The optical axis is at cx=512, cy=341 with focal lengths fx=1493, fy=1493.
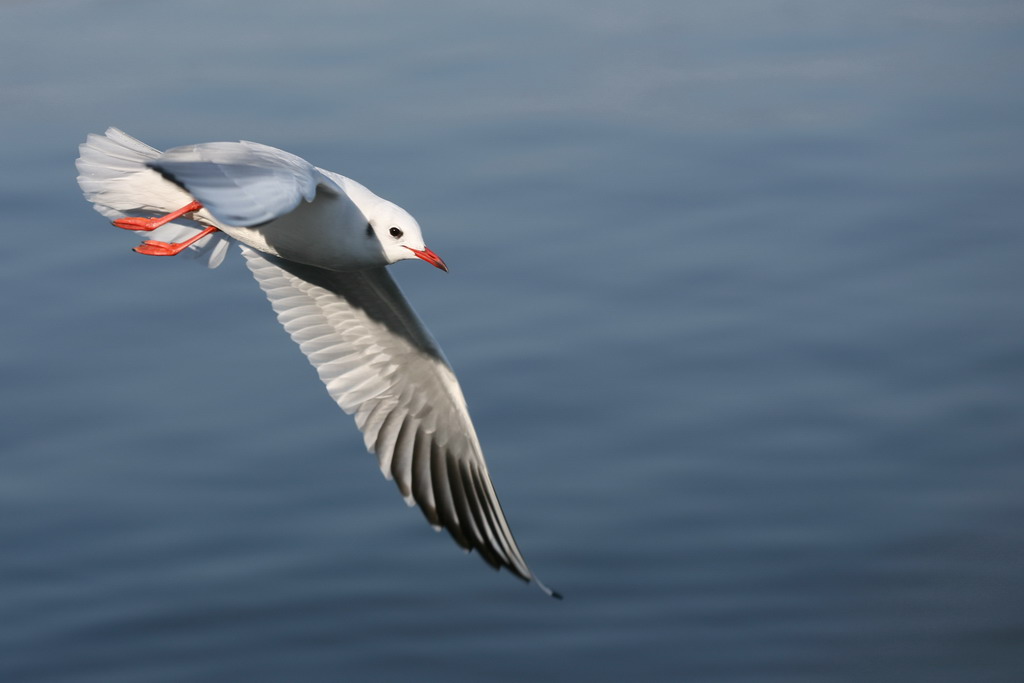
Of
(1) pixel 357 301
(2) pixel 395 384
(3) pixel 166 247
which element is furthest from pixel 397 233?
(2) pixel 395 384

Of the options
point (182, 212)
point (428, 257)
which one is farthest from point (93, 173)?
point (428, 257)

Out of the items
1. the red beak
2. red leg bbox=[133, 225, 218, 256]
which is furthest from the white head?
red leg bbox=[133, 225, 218, 256]

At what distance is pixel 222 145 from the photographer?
6.48 m

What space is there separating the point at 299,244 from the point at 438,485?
1.84 meters

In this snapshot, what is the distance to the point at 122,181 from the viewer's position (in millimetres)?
6957

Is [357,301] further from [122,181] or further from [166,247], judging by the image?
[122,181]

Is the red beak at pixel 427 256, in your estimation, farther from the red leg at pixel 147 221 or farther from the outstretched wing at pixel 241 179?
the red leg at pixel 147 221

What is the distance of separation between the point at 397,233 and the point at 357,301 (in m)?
1.47

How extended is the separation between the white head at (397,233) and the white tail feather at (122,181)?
89cm

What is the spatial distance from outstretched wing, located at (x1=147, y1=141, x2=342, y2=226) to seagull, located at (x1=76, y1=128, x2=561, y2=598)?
0.04m

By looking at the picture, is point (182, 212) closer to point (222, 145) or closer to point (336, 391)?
point (222, 145)

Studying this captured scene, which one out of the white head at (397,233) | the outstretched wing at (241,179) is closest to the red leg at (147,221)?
the outstretched wing at (241,179)

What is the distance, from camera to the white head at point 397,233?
6.73m

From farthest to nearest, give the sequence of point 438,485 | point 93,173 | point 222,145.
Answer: point 438,485 → point 93,173 → point 222,145
